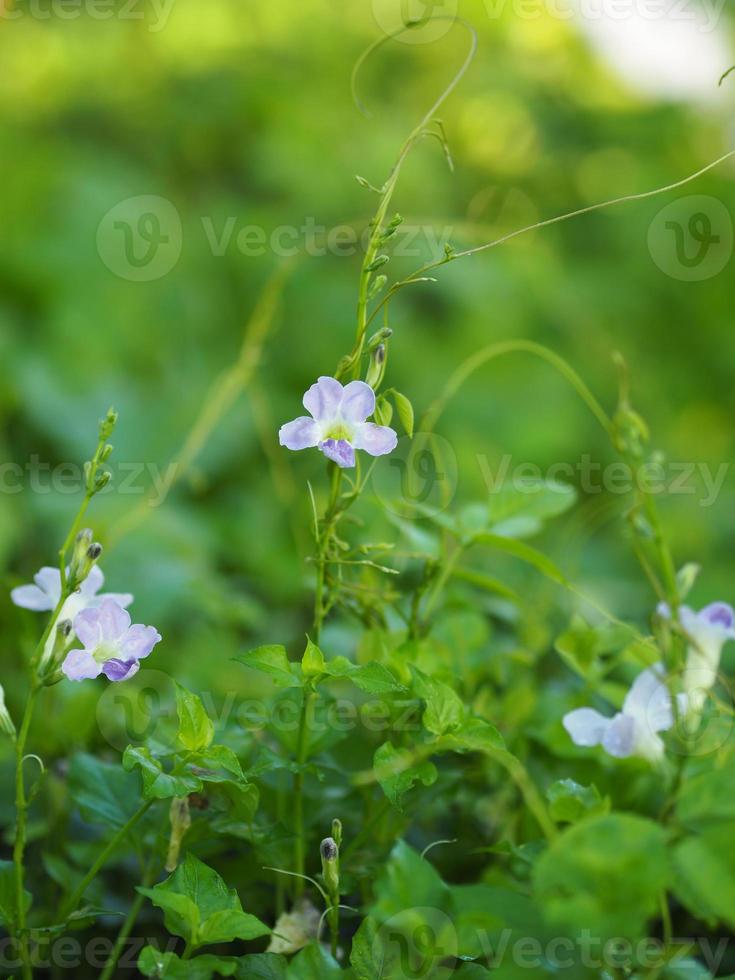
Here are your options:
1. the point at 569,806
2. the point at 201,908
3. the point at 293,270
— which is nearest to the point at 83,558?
the point at 201,908

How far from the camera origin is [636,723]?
88 centimetres

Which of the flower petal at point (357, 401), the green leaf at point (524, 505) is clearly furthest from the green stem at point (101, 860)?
the green leaf at point (524, 505)

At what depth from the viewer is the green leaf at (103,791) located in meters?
0.93

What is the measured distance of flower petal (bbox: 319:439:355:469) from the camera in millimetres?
795

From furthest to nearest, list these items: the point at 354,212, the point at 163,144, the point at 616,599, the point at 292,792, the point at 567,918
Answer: the point at 163,144, the point at 354,212, the point at 616,599, the point at 292,792, the point at 567,918

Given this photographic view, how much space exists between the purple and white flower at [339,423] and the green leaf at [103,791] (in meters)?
0.37

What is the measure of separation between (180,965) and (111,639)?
237 mm

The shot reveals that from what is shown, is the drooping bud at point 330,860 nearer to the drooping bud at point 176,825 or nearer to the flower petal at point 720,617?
the drooping bud at point 176,825

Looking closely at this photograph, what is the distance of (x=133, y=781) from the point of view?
3.18 ft

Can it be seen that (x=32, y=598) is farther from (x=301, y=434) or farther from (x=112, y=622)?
(x=301, y=434)

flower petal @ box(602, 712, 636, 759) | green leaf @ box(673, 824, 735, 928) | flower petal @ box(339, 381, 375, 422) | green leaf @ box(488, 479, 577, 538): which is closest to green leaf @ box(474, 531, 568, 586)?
green leaf @ box(488, 479, 577, 538)

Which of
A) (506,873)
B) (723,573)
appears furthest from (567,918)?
(723,573)

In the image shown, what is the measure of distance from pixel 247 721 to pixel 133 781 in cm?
12

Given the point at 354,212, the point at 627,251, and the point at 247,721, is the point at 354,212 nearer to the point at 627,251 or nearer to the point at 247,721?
the point at 627,251
